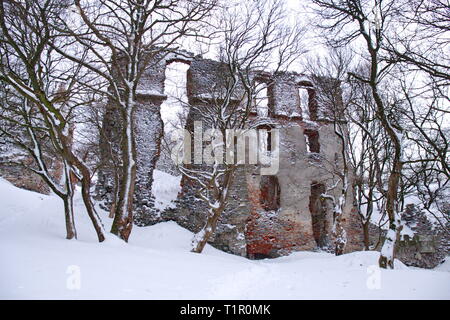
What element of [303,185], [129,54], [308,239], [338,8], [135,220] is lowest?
[308,239]

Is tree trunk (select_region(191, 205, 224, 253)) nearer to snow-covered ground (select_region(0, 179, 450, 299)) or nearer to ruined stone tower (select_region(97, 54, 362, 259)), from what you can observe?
snow-covered ground (select_region(0, 179, 450, 299))

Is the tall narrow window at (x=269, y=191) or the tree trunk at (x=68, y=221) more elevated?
the tall narrow window at (x=269, y=191)

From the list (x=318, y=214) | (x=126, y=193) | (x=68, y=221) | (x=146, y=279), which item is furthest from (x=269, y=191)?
(x=146, y=279)

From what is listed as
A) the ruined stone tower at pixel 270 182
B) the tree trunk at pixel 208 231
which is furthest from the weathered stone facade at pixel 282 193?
the tree trunk at pixel 208 231

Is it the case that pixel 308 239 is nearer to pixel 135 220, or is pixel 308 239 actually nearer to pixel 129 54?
pixel 135 220

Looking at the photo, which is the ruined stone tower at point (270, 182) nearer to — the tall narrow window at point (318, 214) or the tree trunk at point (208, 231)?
the tall narrow window at point (318, 214)

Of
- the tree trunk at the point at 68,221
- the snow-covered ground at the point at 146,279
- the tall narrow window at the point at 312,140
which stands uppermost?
the tall narrow window at the point at 312,140

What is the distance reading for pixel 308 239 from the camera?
13734 mm

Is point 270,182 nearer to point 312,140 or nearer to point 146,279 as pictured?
point 312,140

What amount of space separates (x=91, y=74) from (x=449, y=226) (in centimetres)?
1808

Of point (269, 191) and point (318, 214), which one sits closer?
point (318, 214)
